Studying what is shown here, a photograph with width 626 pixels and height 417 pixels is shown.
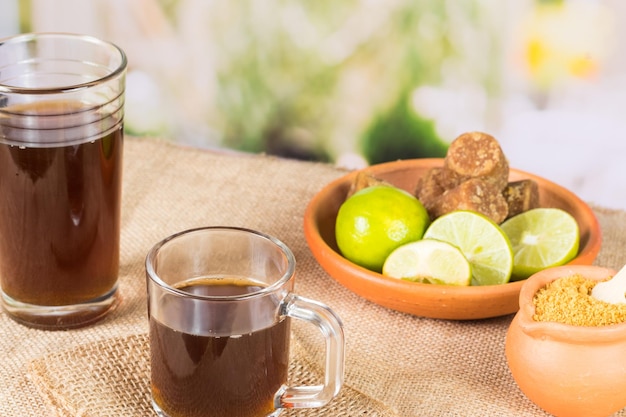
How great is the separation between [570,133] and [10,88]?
1.28 meters

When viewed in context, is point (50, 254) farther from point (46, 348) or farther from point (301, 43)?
point (301, 43)

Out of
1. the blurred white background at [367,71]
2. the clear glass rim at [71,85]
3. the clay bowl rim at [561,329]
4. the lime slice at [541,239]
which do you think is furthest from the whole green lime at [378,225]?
the blurred white background at [367,71]

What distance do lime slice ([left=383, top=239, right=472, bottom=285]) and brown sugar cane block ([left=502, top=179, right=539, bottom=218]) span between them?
193 mm

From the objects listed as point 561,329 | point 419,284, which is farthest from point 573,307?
point 419,284

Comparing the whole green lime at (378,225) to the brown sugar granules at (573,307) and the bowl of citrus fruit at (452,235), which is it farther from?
the brown sugar granules at (573,307)

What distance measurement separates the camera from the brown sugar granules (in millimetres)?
986

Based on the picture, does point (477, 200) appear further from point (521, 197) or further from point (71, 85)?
point (71, 85)

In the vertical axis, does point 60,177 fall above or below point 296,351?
above

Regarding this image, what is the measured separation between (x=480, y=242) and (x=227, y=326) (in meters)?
0.44

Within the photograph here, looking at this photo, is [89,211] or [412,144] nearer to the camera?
[89,211]

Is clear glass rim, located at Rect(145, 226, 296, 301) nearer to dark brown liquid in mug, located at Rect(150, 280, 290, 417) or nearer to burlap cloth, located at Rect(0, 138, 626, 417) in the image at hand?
dark brown liquid in mug, located at Rect(150, 280, 290, 417)

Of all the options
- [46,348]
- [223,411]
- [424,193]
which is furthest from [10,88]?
[424,193]

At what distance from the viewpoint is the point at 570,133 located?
1.96m

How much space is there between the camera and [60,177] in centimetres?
107
